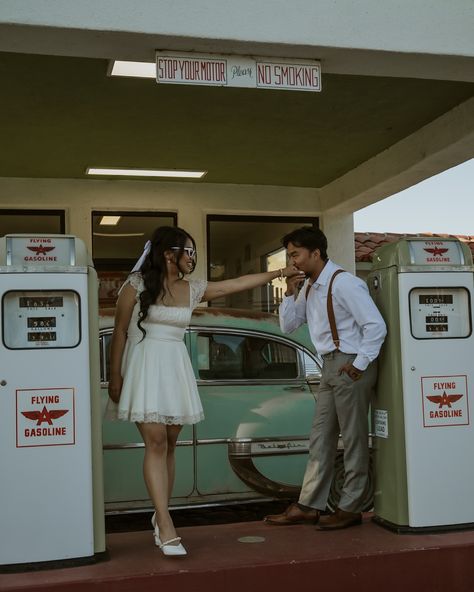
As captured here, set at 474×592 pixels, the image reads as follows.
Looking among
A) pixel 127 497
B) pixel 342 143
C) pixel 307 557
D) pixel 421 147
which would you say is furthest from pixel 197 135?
pixel 307 557

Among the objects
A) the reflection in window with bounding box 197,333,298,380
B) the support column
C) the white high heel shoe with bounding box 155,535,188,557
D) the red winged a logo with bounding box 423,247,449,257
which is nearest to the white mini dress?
the white high heel shoe with bounding box 155,535,188,557

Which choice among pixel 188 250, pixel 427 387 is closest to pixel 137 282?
pixel 188 250

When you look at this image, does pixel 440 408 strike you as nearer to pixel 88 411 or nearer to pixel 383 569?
pixel 383 569

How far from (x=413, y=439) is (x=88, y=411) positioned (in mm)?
2029

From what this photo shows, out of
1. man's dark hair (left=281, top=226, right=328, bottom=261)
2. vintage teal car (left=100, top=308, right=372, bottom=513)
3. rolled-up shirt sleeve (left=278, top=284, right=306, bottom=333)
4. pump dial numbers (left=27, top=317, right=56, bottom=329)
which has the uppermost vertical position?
man's dark hair (left=281, top=226, right=328, bottom=261)

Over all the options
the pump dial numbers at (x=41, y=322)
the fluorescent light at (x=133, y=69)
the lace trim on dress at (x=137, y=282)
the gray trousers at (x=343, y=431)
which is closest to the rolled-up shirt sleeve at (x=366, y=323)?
the gray trousers at (x=343, y=431)

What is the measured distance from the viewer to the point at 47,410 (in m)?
4.56

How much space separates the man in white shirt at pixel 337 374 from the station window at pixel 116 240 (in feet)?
19.7

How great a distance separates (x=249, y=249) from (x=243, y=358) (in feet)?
17.4

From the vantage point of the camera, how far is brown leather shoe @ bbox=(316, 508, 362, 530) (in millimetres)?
5309

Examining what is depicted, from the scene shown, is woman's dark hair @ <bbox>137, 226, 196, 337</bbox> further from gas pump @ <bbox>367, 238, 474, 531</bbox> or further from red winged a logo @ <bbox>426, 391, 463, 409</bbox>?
red winged a logo @ <bbox>426, 391, 463, 409</bbox>

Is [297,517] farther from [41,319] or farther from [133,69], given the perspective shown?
[133,69]

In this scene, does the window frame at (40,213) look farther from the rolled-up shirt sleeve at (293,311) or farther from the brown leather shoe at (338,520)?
the brown leather shoe at (338,520)

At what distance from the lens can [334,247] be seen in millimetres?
11703
